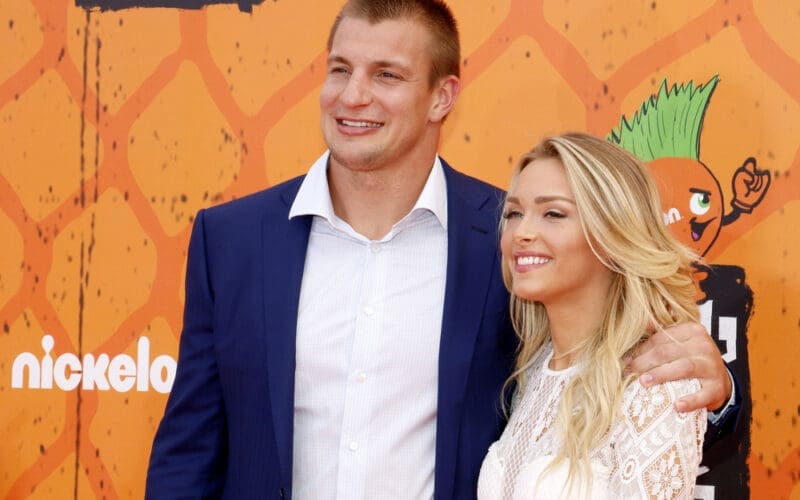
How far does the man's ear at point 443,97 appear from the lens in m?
2.05

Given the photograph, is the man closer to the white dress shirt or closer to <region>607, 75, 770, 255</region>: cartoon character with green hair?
the white dress shirt

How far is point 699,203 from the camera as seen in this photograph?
2295 mm

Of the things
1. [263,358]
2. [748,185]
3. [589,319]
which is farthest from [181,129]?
[748,185]

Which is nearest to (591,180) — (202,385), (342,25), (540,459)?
(540,459)

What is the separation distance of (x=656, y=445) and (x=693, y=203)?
941mm

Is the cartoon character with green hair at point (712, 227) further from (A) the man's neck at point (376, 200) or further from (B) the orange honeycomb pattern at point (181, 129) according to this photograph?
(A) the man's neck at point (376, 200)

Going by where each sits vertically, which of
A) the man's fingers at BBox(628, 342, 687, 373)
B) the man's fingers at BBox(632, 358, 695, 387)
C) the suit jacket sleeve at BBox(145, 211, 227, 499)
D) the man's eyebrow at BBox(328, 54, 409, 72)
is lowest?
the suit jacket sleeve at BBox(145, 211, 227, 499)

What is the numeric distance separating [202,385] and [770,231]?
1.38 meters

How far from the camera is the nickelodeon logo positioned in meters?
2.45

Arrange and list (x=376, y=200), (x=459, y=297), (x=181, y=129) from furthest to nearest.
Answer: (x=181, y=129)
(x=376, y=200)
(x=459, y=297)

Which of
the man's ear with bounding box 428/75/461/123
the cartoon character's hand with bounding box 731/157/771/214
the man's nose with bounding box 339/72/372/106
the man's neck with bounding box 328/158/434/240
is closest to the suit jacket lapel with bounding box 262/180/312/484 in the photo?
the man's neck with bounding box 328/158/434/240

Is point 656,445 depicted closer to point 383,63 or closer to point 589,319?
point 589,319

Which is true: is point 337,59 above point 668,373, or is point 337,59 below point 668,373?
above

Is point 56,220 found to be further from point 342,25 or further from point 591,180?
point 591,180
